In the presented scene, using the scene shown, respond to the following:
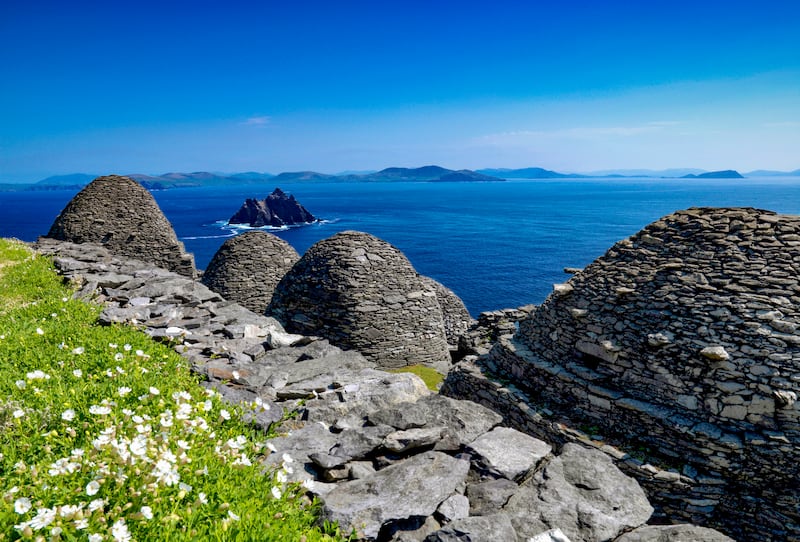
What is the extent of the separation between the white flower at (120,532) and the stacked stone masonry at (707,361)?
1008cm

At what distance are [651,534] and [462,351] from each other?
16.7 m

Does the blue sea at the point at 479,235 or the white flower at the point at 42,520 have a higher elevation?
the white flower at the point at 42,520

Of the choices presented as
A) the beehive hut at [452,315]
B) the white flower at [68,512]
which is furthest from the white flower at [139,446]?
the beehive hut at [452,315]

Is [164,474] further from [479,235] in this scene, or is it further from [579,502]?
[479,235]

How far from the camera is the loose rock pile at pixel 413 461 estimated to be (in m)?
4.63

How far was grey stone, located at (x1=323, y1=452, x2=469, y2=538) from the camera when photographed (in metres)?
4.45

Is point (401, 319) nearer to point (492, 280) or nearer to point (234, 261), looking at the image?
point (234, 261)

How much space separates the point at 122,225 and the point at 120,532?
27608mm

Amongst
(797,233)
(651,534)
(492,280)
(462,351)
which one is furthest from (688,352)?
(492,280)

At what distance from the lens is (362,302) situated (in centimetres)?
2008

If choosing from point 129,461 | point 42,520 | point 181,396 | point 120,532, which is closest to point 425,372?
point 181,396

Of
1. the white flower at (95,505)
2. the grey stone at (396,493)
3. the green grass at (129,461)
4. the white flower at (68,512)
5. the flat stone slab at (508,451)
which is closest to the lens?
the white flower at (68,512)

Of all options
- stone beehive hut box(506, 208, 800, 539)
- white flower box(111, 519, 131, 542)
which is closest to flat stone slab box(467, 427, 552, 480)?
white flower box(111, 519, 131, 542)

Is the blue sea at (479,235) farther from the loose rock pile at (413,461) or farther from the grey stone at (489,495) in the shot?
the grey stone at (489,495)
